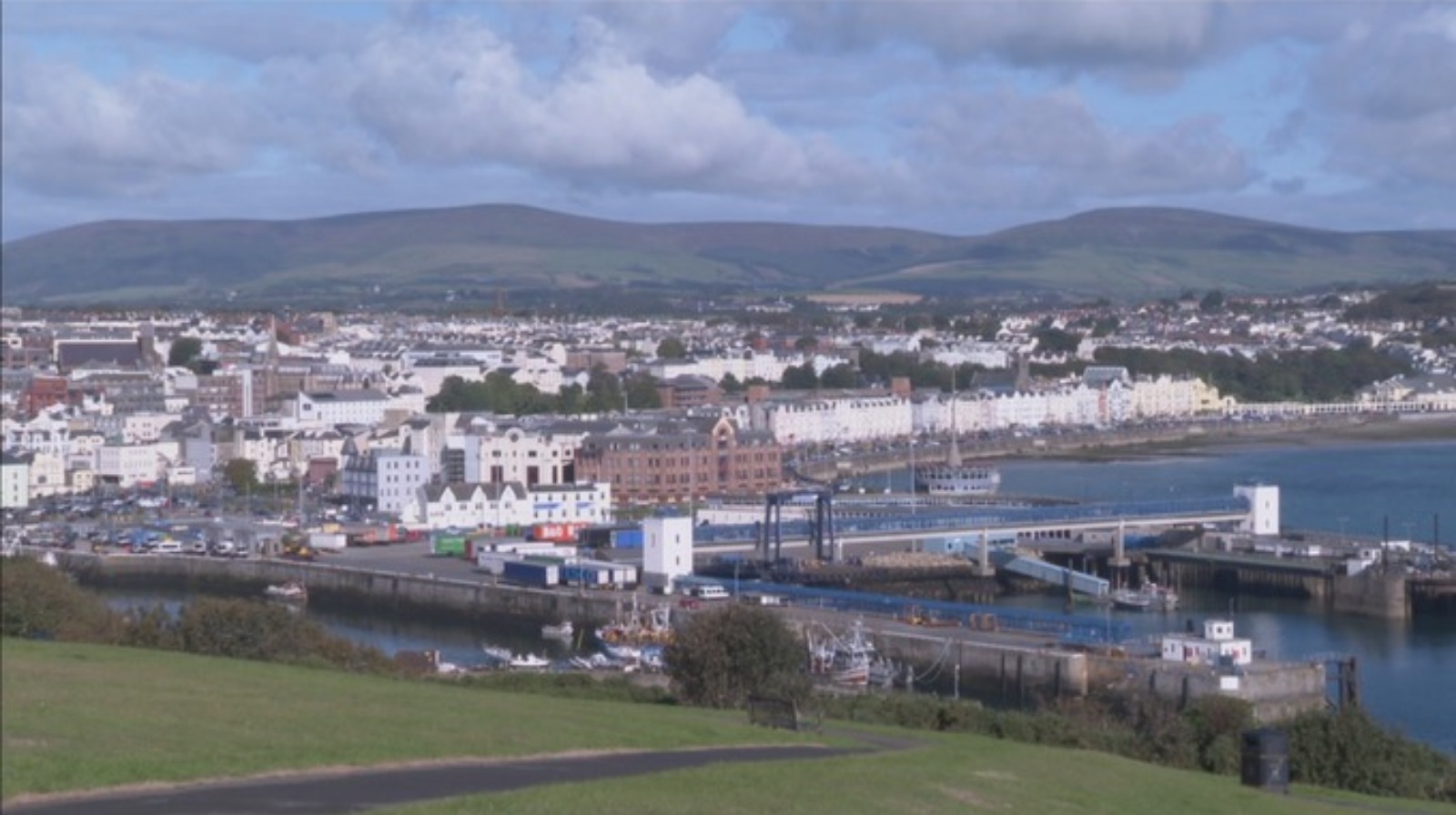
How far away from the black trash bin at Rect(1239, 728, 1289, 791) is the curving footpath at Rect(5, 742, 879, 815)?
121cm

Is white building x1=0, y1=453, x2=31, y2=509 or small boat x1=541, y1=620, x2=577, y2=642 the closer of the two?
small boat x1=541, y1=620, x2=577, y2=642

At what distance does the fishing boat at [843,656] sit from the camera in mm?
10836

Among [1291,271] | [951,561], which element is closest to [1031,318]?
[1291,271]

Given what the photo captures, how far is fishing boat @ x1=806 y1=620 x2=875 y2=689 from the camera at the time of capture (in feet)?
35.6

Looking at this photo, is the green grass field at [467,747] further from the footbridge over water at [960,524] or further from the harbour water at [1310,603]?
the footbridge over water at [960,524]

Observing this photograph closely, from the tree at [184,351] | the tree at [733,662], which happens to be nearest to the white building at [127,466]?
the tree at [184,351]

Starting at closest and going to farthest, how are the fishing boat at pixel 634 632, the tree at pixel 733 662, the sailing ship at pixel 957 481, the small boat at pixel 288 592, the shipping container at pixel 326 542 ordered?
1. the tree at pixel 733 662
2. the fishing boat at pixel 634 632
3. the small boat at pixel 288 592
4. the shipping container at pixel 326 542
5. the sailing ship at pixel 957 481

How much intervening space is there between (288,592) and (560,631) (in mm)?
2375

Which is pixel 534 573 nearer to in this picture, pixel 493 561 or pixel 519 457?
pixel 493 561

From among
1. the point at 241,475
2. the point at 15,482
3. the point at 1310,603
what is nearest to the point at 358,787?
the point at 1310,603

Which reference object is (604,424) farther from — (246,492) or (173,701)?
(173,701)

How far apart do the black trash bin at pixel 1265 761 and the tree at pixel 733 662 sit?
1.52 m

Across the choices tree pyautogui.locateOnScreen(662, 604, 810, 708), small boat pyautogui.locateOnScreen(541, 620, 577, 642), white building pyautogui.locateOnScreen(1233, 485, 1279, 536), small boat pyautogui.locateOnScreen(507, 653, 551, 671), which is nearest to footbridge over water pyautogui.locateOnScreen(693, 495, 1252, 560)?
white building pyautogui.locateOnScreen(1233, 485, 1279, 536)

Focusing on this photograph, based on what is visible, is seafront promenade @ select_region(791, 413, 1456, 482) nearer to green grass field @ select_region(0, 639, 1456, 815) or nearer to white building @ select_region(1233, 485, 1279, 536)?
white building @ select_region(1233, 485, 1279, 536)
